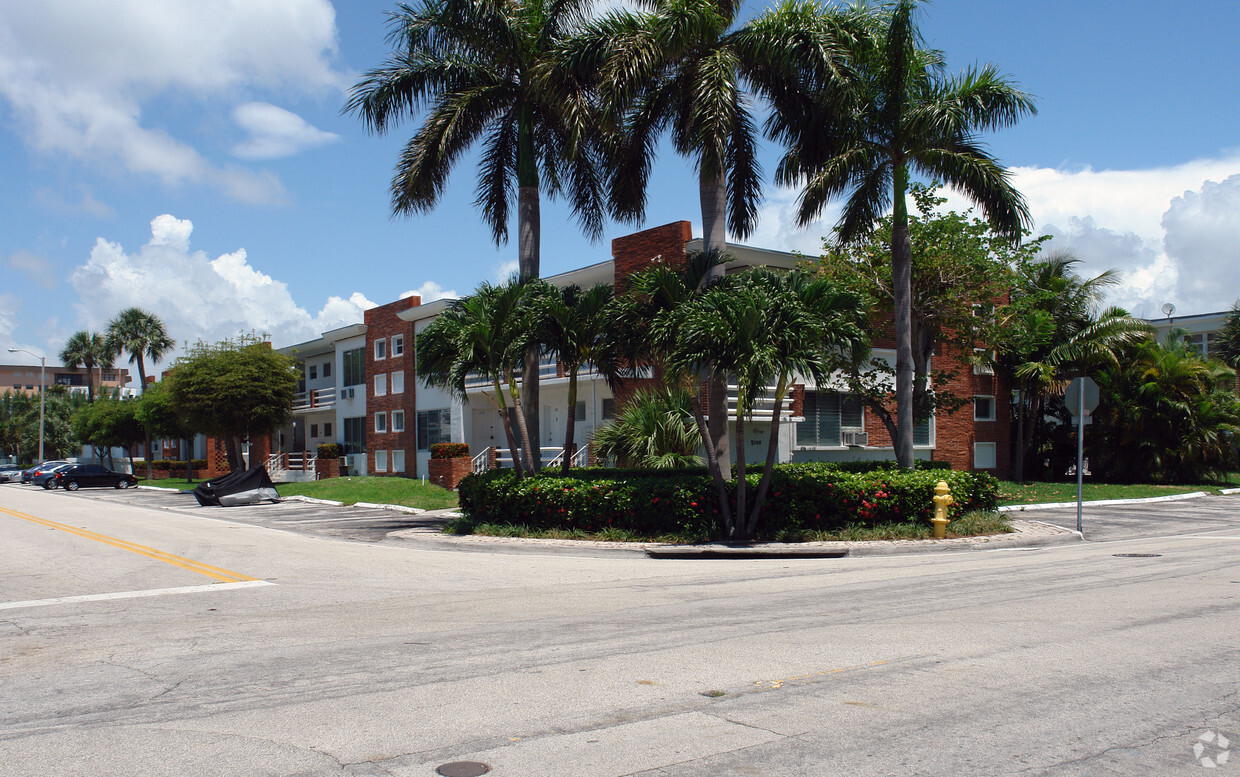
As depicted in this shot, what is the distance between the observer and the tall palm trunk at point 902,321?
61.7ft

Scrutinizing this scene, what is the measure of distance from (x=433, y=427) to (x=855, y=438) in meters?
19.3

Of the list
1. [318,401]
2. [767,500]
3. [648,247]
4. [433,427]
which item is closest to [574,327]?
[767,500]

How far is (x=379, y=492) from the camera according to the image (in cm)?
3247

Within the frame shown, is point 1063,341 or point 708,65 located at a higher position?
point 708,65

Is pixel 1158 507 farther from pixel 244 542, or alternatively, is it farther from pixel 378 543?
pixel 244 542

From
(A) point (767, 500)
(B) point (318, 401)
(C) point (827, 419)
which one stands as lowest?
(A) point (767, 500)

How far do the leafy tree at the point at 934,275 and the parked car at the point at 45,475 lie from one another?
135ft

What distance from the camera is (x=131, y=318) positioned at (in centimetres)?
6975

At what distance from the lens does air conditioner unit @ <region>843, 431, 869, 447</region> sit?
30297 mm

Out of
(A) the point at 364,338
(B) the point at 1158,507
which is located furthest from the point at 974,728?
(A) the point at 364,338

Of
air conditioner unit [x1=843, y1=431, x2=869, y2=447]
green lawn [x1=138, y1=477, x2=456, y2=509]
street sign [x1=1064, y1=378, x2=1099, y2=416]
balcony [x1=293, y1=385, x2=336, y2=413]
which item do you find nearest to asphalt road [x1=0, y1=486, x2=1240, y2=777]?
street sign [x1=1064, y1=378, x2=1099, y2=416]

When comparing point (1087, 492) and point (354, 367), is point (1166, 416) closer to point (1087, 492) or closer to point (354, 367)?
point (1087, 492)

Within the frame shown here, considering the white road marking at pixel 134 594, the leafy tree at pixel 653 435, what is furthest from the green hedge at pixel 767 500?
the leafy tree at pixel 653 435

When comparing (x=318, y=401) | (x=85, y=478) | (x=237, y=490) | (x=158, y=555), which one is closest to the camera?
(x=158, y=555)
